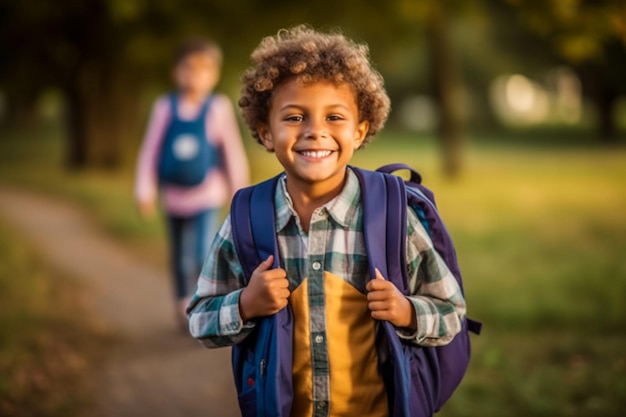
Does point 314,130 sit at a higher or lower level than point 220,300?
higher

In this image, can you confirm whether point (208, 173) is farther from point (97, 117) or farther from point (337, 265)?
point (97, 117)

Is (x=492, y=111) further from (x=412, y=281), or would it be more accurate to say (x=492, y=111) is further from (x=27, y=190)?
(x=412, y=281)

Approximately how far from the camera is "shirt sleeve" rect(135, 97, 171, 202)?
17.1ft

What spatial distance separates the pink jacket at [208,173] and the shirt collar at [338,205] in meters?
2.97

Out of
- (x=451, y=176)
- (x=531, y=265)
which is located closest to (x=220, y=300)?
(x=531, y=265)

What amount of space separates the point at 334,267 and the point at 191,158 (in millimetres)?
3153

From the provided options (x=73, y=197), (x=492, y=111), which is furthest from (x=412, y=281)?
(x=492, y=111)

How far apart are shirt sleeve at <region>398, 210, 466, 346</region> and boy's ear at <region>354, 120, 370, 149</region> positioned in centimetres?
29

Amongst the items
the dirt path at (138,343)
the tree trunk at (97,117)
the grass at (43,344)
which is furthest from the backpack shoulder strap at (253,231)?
the tree trunk at (97,117)

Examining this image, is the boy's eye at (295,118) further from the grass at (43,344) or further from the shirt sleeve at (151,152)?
the shirt sleeve at (151,152)

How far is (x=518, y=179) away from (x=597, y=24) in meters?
8.74

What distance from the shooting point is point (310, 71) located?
221cm

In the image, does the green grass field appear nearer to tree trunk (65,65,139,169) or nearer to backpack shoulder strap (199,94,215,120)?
tree trunk (65,65,139,169)

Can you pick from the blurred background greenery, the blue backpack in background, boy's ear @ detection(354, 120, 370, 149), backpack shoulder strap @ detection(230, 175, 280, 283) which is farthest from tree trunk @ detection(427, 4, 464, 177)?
backpack shoulder strap @ detection(230, 175, 280, 283)
